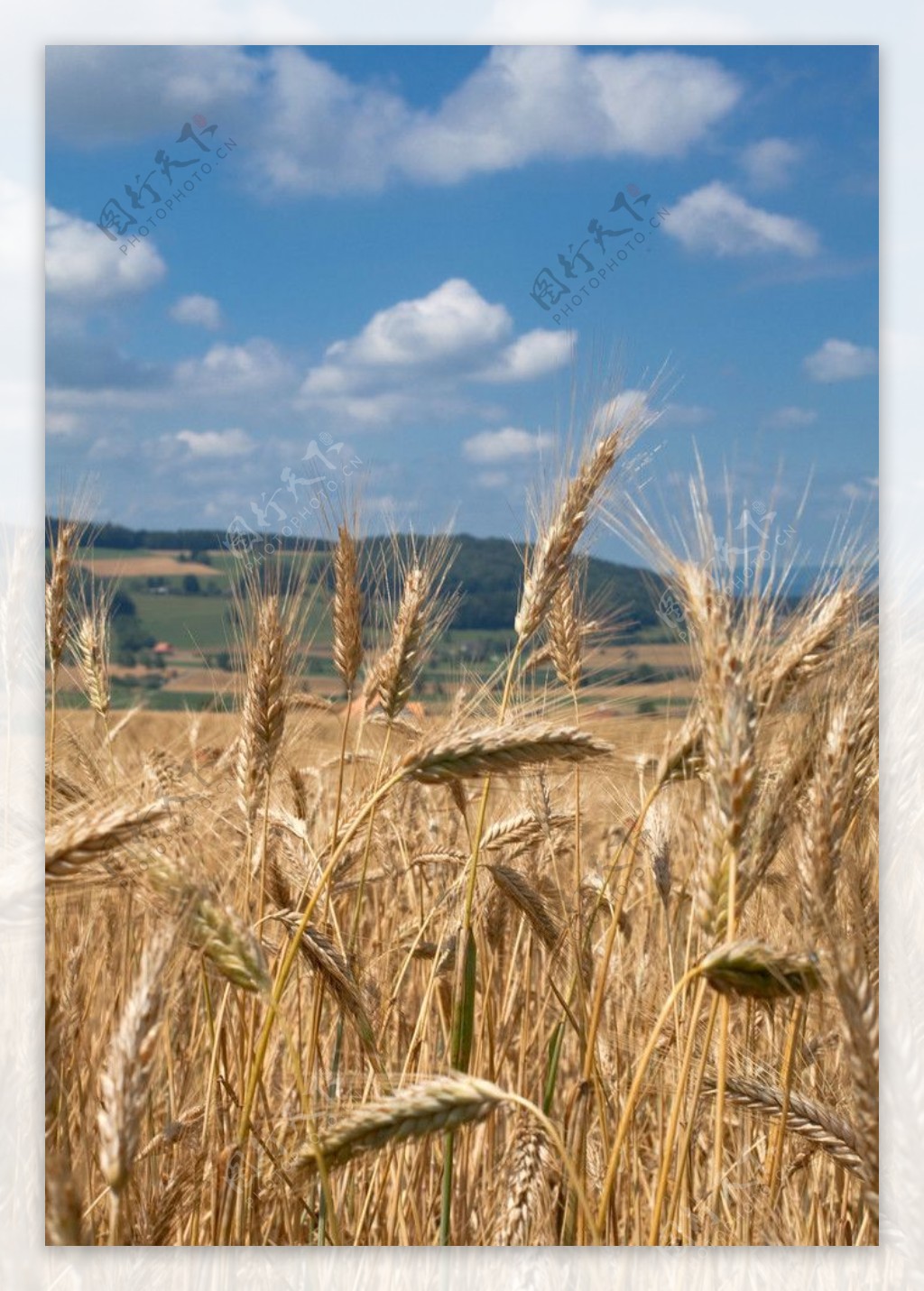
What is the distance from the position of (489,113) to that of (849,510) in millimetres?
1269

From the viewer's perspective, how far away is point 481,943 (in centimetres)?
258

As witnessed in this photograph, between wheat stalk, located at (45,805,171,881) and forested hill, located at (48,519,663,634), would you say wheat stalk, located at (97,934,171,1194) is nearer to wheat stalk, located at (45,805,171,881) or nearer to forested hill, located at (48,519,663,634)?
wheat stalk, located at (45,805,171,881)

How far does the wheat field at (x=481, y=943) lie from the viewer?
5.50ft

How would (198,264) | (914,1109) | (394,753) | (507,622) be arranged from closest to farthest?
(914,1109)
(507,622)
(198,264)
(394,753)

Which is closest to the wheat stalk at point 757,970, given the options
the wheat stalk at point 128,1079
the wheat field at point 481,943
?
the wheat field at point 481,943

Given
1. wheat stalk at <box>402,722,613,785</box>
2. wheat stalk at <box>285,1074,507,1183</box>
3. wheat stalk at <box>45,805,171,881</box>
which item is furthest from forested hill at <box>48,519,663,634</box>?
wheat stalk at <box>285,1074,507,1183</box>

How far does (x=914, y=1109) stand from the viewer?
2.29m

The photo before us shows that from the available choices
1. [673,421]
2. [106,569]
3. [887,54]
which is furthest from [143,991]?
[887,54]

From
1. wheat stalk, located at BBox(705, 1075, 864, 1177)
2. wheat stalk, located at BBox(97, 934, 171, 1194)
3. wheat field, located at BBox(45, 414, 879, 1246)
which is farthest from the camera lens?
wheat stalk, located at BBox(705, 1075, 864, 1177)

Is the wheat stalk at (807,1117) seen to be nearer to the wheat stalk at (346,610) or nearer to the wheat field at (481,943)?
the wheat field at (481,943)

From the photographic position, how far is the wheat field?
168cm

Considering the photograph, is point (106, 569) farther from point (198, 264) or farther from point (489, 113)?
point (489, 113)

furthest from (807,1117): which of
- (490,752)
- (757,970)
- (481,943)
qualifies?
(490,752)

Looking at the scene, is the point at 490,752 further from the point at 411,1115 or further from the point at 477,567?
the point at 477,567
